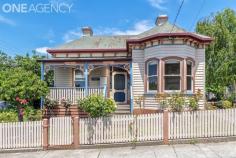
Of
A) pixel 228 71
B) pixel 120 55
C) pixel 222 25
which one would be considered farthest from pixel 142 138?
pixel 222 25

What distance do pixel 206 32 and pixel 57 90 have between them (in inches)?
568

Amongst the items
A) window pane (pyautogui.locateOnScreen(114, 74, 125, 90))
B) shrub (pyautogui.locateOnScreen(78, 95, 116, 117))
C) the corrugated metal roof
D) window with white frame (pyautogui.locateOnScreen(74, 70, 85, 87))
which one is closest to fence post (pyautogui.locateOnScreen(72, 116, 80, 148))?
shrub (pyautogui.locateOnScreen(78, 95, 116, 117))

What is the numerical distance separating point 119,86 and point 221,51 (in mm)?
10272

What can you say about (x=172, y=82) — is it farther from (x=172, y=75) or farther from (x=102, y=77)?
(x=102, y=77)

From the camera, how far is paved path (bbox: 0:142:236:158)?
320 inches

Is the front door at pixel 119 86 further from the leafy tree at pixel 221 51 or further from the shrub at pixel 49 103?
the leafy tree at pixel 221 51

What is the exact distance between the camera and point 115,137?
9.59m

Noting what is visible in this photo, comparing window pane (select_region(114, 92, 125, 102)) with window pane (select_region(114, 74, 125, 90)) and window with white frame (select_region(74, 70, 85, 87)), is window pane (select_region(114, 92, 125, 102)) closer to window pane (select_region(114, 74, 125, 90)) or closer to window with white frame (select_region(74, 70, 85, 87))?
window pane (select_region(114, 74, 125, 90))

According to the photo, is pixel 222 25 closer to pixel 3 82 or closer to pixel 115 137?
pixel 115 137

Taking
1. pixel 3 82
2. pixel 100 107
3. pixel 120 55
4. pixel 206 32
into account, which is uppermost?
pixel 206 32

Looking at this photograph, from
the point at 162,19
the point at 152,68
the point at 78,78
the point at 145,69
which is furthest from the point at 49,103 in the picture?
the point at 162,19

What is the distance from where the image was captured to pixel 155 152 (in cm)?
855

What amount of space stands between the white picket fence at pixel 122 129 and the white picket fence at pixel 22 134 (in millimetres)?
1664

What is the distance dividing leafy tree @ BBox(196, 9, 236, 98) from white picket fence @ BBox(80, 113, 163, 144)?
47.6 feet
